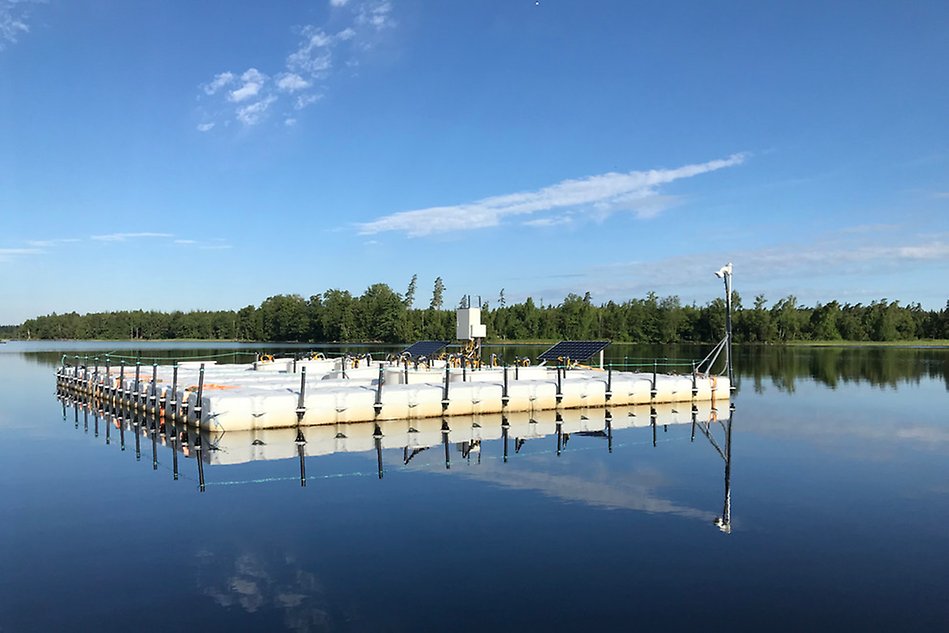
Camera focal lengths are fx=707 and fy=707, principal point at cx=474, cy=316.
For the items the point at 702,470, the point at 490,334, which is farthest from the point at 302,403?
the point at 490,334

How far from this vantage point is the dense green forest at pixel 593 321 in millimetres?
139125

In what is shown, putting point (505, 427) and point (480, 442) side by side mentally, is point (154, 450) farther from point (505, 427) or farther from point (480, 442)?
point (505, 427)

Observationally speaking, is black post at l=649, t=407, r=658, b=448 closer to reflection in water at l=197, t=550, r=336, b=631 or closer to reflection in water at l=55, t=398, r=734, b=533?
reflection in water at l=55, t=398, r=734, b=533

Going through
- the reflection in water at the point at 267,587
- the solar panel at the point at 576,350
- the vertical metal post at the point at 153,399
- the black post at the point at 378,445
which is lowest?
the reflection in water at the point at 267,587

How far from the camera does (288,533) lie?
12.0 metres

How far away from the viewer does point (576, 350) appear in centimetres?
3909

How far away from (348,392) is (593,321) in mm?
126807

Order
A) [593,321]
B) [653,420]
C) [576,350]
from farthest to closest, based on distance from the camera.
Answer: [593,321] < [576,350] < [653,420]

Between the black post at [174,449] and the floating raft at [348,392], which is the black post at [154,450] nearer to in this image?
the black post at [174,449]

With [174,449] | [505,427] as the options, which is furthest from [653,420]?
[174,449]

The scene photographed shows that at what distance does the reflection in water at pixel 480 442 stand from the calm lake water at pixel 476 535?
13cm

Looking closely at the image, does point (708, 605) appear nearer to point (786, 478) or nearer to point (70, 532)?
point (786, 478)

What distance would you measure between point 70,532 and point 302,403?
1011 centimetres

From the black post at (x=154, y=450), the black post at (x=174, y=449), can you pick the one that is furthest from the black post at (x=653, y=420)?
the black post at (x=154, y=450)
